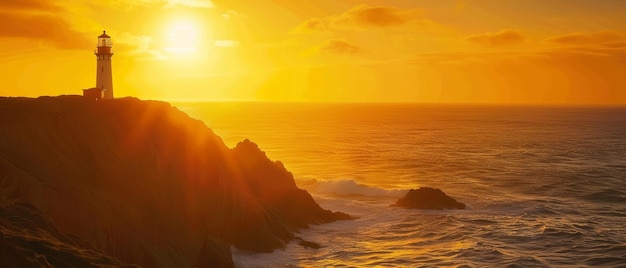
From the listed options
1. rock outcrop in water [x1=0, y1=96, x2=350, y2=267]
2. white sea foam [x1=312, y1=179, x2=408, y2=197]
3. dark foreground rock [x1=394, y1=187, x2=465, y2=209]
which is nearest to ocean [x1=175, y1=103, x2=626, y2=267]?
white sea foam [x1=312, y1=179, x2=408, y2=197]

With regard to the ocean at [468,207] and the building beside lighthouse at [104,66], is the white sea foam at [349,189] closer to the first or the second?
the ocean at [468,207]

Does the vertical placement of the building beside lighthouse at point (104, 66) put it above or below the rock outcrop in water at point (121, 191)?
above

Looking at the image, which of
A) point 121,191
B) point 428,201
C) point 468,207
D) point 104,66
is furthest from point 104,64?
point 468,207

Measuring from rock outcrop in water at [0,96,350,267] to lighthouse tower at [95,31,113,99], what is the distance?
1420cm

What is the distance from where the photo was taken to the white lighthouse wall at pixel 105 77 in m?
58.8

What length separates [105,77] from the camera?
59.2 m

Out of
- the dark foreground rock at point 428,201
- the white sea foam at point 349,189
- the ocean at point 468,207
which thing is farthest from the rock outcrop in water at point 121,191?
the white sea foam at point 349,189

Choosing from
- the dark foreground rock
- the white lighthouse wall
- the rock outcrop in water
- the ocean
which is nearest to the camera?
the rock outcrop in water

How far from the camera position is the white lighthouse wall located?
193 ft

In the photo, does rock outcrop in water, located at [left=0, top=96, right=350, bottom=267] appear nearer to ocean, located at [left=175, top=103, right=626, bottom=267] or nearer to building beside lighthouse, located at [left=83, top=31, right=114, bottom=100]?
ocean, located at [left=175, top=103, right=626, bottom=267]

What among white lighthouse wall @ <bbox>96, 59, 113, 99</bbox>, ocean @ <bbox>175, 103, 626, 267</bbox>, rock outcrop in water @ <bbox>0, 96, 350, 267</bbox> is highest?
white lighthouse wall @ <bbox>96, 59, 113, 99</bbox>

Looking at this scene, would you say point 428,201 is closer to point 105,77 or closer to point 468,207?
point 468,207

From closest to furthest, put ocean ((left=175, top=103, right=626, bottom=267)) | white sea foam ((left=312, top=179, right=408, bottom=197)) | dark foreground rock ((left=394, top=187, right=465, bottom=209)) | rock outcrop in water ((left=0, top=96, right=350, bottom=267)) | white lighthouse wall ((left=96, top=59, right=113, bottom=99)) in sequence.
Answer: rock outcrop in water ((left=0, top=96, right=350, bottom=267)) → ocean ((left=175, top=103, right=626, bottom=267)) → white lighthouse wall ((left=96, top=59, right=113, bottom=99)) → dark foreground rock ((left=394, top=187, right=465, bottom=209)) → white sea foam ((left=312, top=179, right=408, bottom=197))

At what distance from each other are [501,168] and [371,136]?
85.2 m
